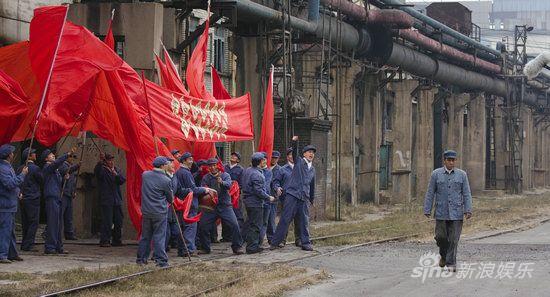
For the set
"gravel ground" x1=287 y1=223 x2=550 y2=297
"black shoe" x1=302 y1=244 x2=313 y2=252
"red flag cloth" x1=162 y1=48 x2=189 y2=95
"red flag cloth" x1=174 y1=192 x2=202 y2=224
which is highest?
"red flag cloth" x1=162 y1=48 x2=189 y2=95

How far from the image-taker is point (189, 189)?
16.6 meters

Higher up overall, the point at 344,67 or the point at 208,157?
the point at 344,67

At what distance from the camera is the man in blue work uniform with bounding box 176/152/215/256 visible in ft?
55.1

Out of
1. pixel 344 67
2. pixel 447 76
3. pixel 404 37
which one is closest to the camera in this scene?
pixel 344 67

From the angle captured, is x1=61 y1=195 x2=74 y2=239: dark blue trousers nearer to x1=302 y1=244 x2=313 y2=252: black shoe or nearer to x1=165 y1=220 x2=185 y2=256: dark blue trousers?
x1=165 y1=220 x2=185 y2=256: dark blue trousers

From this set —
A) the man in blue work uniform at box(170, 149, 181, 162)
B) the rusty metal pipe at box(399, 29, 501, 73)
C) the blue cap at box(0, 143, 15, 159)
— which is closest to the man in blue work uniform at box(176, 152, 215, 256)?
the man in blue work uniform at box(170, 149, 181, 162)

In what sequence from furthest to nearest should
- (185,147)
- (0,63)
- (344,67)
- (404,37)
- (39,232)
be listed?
(404,37) < (344,67) < (39,232) < (185,147) < (0,63)

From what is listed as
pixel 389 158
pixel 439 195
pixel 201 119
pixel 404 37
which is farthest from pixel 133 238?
pixel 389 158

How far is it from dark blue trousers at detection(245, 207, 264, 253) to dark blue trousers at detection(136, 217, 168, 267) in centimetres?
280

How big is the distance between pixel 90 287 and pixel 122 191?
7855 mm

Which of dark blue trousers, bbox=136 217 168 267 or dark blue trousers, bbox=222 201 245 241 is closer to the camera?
dark blue trousers, bbox=136 217 168 267

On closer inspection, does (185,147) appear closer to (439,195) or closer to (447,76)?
(439,195)

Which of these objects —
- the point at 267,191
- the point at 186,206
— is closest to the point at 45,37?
the point at 186,206

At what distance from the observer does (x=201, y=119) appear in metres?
17.5
